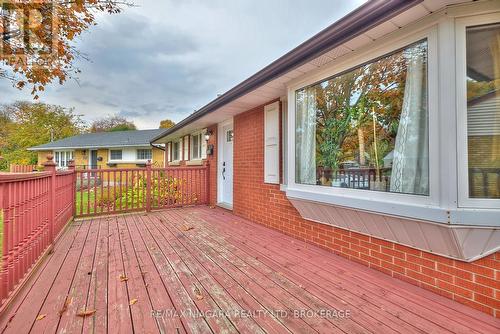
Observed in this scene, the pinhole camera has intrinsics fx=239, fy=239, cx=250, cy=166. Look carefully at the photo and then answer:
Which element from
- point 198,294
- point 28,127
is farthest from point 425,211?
point 28,127

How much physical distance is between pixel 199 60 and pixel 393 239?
12.9 metres

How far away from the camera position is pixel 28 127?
30.6 metres

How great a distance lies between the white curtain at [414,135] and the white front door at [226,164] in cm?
429

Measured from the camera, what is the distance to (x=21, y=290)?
2.11m

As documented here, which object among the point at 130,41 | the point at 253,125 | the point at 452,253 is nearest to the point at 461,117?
the point at 452,253

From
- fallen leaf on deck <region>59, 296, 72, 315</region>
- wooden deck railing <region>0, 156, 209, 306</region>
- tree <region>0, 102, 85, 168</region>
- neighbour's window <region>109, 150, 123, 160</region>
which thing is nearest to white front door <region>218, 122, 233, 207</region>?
wooden deck railing <region>0, 156, 209, 306</region>

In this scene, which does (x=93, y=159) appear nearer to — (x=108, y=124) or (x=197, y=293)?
(x=108, y=124)

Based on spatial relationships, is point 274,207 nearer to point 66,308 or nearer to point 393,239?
point 393,239

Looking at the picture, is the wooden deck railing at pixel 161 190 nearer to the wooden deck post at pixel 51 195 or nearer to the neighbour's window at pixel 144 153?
the wooden deck post at pixel 51 195

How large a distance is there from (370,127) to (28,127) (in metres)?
41.1

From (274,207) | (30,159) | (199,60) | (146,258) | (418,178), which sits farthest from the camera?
(30,159)

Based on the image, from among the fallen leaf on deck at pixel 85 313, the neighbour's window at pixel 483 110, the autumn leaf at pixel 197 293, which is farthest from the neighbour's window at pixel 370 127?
the fallen leaf on deck at pixel 85 313

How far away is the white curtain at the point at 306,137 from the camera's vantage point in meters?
3.15

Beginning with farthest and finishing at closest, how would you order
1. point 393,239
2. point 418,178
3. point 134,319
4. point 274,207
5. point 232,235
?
point 274,207 < point 232,235 < point 393,239 < point 418,178 < point 134,319
